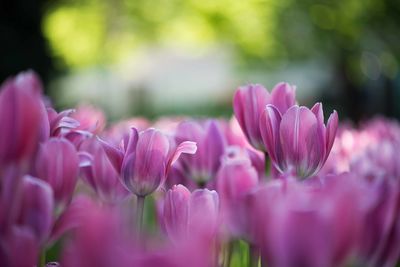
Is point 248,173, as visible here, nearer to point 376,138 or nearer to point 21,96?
point 21,96

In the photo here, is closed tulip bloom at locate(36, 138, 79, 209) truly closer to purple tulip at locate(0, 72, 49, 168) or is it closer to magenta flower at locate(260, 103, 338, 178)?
purple tulip at locate(0, 72, 49, 168)

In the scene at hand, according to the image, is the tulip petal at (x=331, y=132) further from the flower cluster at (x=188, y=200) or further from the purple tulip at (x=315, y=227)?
the purple tulip at (x=315, y=227)

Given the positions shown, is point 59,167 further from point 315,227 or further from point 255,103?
point 255,103

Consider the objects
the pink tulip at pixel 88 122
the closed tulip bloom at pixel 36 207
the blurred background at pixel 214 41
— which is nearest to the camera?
the closed tulip bloom at pixel 36 207


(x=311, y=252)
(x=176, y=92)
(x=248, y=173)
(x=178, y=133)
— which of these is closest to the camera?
(x=311, y=252)

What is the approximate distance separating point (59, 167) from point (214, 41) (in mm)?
19684

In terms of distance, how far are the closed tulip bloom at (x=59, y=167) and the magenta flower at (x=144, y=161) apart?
164mm

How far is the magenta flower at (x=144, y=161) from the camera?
2.80ft

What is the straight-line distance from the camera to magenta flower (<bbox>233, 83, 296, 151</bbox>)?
1.01 meters

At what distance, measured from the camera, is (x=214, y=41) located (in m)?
20.1

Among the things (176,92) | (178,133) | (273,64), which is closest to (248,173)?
(178,133)

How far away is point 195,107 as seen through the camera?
28.0 meters

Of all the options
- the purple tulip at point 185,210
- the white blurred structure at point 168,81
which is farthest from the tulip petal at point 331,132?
the white blurred structure at point 168,81

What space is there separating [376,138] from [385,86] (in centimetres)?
1614
